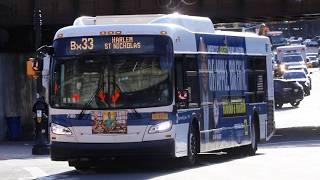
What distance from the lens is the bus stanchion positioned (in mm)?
25641

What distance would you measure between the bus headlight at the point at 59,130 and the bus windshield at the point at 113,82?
1.31ft

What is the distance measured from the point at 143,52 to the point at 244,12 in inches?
764

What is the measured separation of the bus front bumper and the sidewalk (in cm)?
768

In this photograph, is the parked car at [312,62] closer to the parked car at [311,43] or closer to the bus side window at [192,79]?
the parked car at [311,43]

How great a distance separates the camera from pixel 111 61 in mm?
16594

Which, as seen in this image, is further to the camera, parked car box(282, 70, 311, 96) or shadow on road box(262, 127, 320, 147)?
parked car box(282, 70, 311, 96)

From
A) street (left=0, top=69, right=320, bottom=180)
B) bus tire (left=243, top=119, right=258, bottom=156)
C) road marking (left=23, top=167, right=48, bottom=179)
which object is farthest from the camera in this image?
bus tire (left=243, top=119, right=258, bottom=156)

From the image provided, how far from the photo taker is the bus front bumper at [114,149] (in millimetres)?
16203

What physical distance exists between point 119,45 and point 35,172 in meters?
3.70

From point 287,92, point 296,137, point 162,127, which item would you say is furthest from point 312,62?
point 162,127

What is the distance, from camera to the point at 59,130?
16641mm

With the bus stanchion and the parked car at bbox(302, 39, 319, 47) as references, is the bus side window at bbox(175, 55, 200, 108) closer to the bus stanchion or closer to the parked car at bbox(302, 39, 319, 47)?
the bus stanchion

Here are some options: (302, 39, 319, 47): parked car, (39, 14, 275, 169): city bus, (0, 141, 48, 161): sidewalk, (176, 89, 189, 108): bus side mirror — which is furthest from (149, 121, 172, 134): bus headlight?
(302, 39, 319, 47): parked car

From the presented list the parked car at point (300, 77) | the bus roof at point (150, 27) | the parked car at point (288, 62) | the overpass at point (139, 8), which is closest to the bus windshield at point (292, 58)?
the parked car at point (288, 62)
